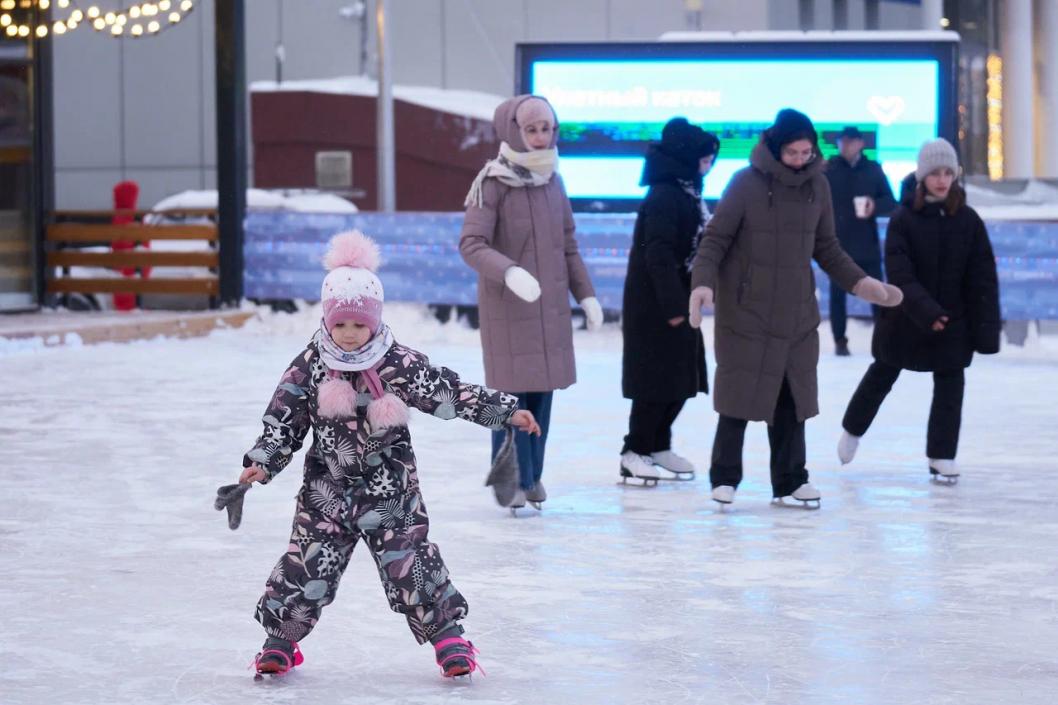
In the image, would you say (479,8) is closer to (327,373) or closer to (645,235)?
(645,235)

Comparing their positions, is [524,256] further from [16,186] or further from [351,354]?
[16,186]

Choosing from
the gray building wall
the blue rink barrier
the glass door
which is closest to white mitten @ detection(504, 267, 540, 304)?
the blue rink barrier

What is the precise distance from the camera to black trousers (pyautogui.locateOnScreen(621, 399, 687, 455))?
7344 millimetres

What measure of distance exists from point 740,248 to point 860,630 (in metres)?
2.15

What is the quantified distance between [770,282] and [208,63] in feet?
82.6

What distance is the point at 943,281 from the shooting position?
23.6 ft

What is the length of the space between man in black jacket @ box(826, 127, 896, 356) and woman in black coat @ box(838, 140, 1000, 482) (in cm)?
584

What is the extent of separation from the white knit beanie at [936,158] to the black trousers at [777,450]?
4.18 feet

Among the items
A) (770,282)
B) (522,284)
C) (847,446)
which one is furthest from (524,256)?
(847,446)

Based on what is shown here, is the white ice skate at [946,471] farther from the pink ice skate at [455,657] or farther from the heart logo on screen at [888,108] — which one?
the heart logo on screen at [888,108]

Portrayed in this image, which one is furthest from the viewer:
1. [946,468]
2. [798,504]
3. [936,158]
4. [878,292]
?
[946,468]

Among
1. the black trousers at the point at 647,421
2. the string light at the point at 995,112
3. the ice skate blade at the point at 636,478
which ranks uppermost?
the string light at the point at 995,112

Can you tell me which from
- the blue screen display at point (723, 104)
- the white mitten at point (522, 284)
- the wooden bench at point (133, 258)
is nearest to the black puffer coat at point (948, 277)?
the white mitten at point (522, 284)

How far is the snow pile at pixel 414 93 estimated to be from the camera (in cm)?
2675
